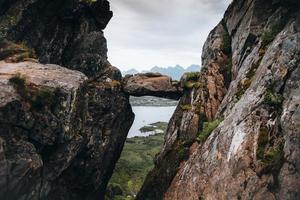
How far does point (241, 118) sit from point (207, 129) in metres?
5.45

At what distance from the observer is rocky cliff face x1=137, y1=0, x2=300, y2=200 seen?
22.5m

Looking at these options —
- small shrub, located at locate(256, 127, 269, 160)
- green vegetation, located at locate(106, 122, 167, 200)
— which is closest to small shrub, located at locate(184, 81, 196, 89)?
green vegetation, located at locate(106, 122, 167, 200)

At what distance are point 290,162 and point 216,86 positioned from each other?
14.7 metres

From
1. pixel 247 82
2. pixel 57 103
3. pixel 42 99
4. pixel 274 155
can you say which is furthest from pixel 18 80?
pixel 274 155

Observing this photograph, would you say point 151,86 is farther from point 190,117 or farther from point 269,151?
point 269,151

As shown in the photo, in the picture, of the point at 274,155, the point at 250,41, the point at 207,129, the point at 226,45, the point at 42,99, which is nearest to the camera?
the point at 274,155

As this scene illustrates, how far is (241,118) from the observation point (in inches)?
1008

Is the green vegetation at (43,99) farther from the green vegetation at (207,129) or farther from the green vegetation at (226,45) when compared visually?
the green vegetation at (226,45)

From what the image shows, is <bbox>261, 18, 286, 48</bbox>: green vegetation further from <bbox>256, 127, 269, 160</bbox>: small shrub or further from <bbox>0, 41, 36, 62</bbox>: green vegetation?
<bbox>0, 41, 36, 62</bbox>: green vegetation

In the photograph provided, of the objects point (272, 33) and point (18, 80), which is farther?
point (272, 33)

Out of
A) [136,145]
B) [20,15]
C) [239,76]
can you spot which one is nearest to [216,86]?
[239,76]

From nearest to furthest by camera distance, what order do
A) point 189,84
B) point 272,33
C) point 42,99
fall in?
point 42,99 → point 272,33 → point 189,84

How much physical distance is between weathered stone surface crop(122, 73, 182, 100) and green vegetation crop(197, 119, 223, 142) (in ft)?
32.6

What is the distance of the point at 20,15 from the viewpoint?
34.0 meters
